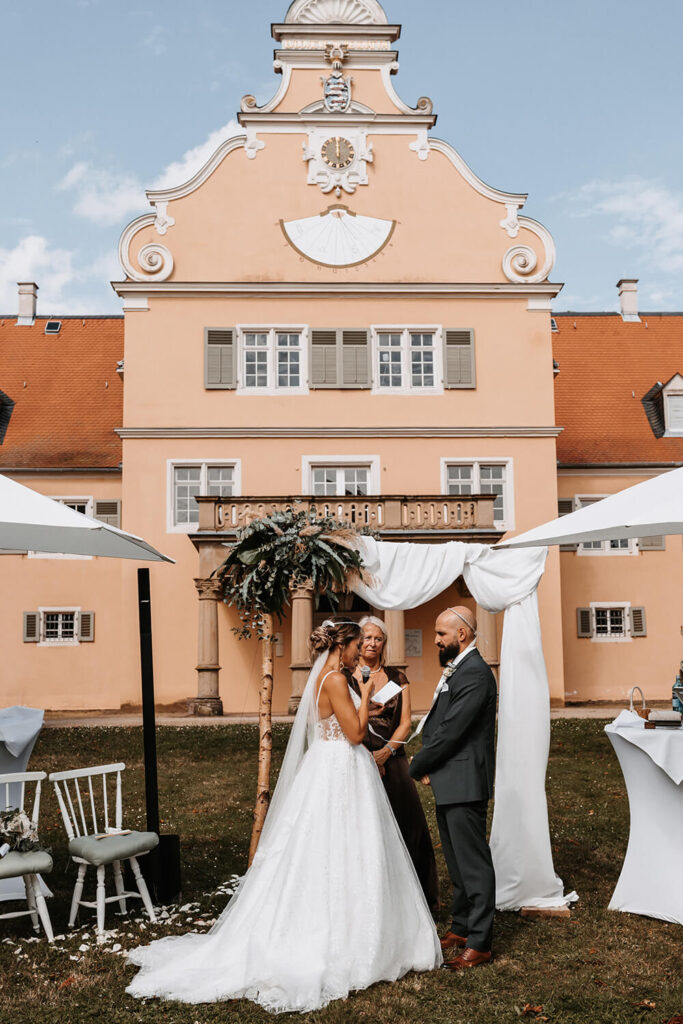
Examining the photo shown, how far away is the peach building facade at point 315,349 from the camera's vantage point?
818 inches

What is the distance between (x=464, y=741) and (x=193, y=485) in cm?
1546

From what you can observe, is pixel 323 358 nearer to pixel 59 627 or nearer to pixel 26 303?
pixel 59 627

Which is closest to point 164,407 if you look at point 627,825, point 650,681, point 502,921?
point 650,681

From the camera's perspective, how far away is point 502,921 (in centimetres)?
675

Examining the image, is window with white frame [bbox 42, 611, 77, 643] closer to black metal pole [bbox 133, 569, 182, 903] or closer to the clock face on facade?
the clock face on facade

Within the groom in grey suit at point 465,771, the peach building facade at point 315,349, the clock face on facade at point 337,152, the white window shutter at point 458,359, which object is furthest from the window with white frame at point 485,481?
the groom in grey suit at point 465,771

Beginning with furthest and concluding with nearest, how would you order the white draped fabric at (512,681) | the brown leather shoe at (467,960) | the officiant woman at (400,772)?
the white draped fabric at (512,681) < the officiant woman at (400,772) < the brown leather shoe at (467,960)

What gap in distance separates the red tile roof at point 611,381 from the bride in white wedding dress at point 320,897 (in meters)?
17.8

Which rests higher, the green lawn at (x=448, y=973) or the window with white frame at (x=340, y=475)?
the window with white frame at (x=340, y=475)

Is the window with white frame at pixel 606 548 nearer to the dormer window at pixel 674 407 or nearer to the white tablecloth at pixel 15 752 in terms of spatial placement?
the dormer window at pixel 674 407

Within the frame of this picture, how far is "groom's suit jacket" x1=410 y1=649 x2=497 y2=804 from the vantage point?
19.3 ft

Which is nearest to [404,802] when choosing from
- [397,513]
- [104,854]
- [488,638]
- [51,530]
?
[104,854]

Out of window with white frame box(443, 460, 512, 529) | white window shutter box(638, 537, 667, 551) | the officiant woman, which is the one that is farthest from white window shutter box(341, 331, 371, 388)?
the officiant woman

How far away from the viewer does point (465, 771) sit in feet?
19.4
